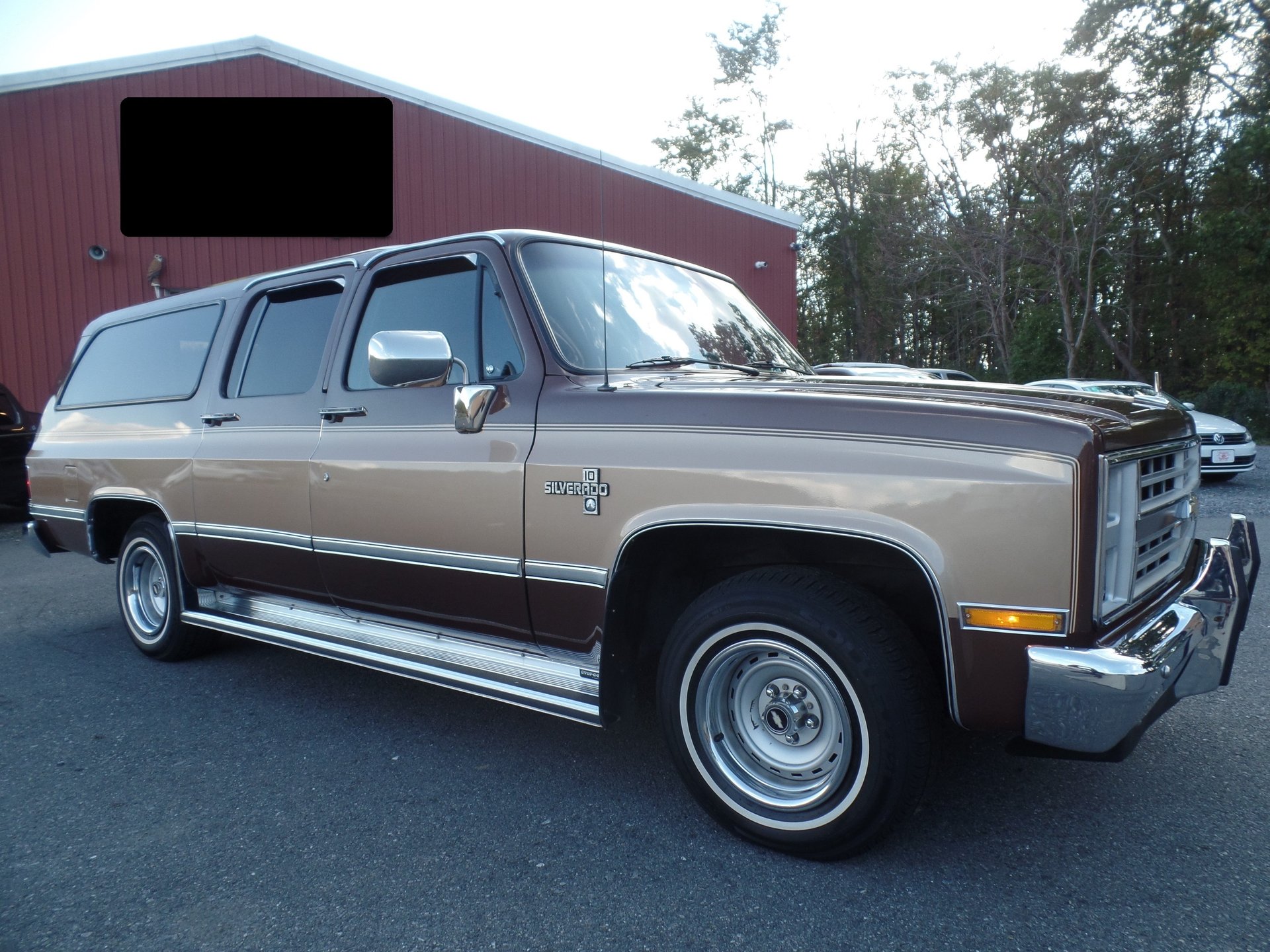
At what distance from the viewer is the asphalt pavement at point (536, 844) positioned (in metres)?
2.33

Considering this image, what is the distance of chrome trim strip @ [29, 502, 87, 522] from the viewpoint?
5148mm

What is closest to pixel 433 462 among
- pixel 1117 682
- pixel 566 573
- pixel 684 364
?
pixel 566 573

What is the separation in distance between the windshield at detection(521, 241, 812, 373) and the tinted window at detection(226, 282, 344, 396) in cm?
112

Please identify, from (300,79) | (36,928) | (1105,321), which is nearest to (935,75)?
(1105,321)

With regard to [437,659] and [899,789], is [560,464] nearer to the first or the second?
[437,659]

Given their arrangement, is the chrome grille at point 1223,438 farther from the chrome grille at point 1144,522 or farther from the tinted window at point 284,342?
the tinted window at point 284,342

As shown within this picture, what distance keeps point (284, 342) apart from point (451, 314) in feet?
3.71

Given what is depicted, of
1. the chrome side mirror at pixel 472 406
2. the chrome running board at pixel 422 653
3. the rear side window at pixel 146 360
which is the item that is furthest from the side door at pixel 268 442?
the chrome side mirror at pixel 472 406

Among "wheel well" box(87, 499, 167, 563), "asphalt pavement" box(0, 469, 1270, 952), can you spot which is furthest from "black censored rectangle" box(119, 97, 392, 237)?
"asphalt pavement" box(0, 469, 1270, 952)

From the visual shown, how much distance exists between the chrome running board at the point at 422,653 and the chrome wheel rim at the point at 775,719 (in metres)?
0.39

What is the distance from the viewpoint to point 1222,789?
3033 millimetres

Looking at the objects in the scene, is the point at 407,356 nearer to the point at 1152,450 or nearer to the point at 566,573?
the point at 566,573

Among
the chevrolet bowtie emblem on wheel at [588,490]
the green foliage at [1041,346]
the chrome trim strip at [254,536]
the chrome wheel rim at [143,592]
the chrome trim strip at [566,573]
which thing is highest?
the green foliage at [1041,346]

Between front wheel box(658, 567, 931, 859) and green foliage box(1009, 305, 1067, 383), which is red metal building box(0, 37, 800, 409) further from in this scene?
green foliage box(1009, 305, 1067, 383)
